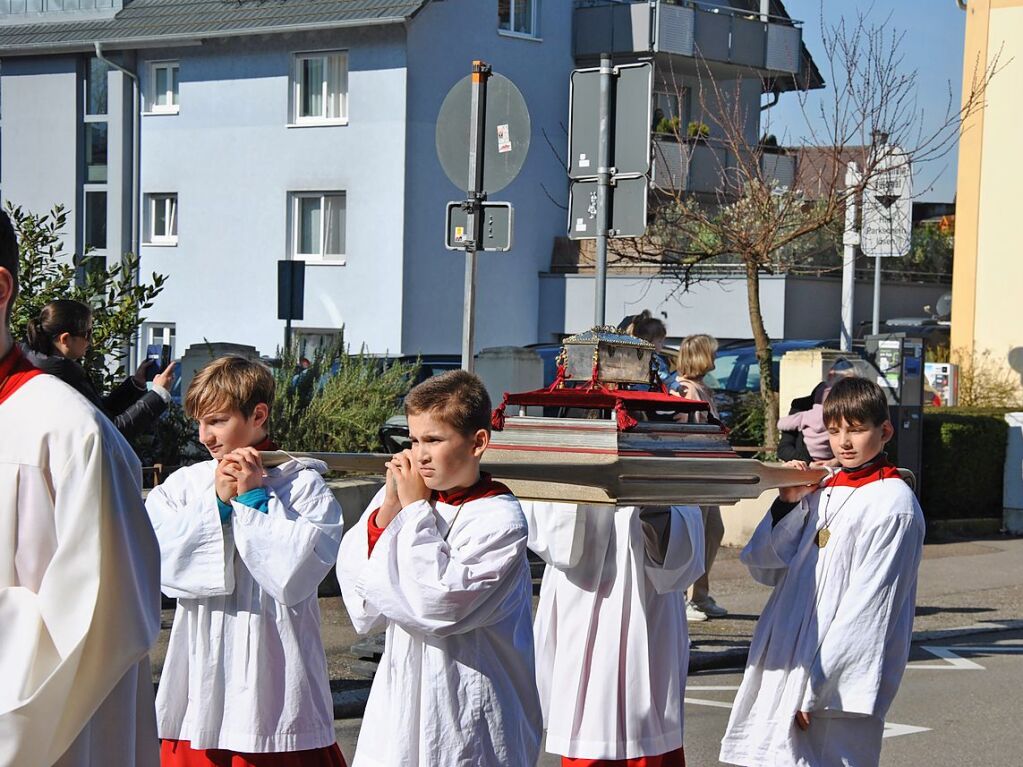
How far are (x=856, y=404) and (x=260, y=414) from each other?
6.52 feet

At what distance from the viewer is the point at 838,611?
4.95 m

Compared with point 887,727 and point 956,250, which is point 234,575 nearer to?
point 887,727

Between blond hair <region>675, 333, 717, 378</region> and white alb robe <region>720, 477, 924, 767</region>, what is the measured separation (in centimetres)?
498

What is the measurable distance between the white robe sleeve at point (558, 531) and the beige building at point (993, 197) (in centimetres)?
1726

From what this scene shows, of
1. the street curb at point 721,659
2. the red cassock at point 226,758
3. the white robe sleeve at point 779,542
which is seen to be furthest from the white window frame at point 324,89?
the red cassock at point 226,758

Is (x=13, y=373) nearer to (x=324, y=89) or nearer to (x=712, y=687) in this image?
(x=712, y=687)

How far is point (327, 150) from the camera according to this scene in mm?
29688

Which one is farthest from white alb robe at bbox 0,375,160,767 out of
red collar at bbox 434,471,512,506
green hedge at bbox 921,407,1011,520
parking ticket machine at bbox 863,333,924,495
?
green hedge at bbox 921,407,1011,520

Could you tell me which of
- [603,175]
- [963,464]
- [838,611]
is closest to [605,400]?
[838,611]

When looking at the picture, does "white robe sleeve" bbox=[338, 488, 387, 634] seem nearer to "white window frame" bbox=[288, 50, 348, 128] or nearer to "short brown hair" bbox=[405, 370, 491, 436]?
"short brown hair" bbox=[405, 370, 491, 436]

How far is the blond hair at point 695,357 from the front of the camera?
396 inches

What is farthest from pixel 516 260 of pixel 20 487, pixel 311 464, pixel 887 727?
pixel 20 487

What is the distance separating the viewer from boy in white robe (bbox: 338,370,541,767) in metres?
3.91

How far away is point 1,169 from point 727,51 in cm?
1645
